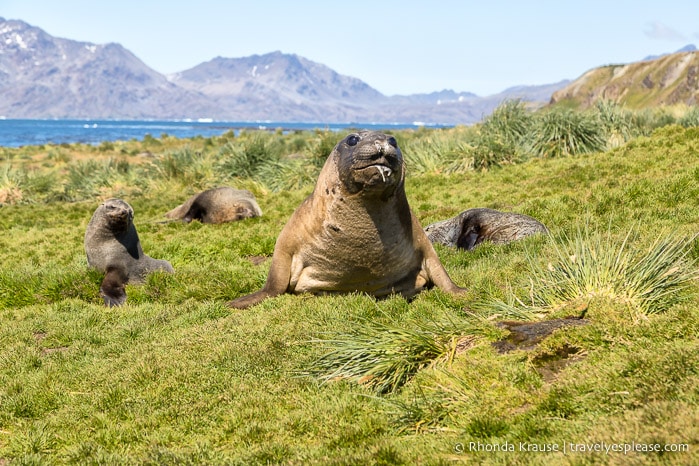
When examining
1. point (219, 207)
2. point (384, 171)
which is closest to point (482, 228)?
point (384, 171)

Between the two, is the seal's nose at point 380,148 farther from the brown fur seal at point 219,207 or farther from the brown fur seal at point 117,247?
the brown fur seal at point 219,207

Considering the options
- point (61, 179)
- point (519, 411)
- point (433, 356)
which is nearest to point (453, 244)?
point (433, 356)

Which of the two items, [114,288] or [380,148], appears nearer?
[380,148]

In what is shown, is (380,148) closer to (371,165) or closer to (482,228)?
(371,165)

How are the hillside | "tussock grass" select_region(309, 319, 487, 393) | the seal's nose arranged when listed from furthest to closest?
the hillside < the seal's nose < "tussock grass" select_region(309, 319, 487, 393)

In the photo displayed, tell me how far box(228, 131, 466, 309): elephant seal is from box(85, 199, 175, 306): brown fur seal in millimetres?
3132

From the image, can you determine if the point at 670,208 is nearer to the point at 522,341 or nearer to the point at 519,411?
the point at 522,341

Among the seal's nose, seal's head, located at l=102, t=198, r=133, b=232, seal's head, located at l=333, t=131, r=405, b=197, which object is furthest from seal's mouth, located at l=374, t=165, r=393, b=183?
seal's head, located at l=102, t=198, r=133, b=232

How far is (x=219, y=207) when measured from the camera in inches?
631

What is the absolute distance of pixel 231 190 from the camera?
16.8 meters

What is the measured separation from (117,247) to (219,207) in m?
5.60

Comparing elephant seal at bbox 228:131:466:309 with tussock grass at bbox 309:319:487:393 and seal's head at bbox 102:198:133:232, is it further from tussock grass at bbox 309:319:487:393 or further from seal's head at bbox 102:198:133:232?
seal's head at bbox 102:198:133:232

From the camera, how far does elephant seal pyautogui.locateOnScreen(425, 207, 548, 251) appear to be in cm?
1037

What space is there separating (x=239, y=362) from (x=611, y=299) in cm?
294
